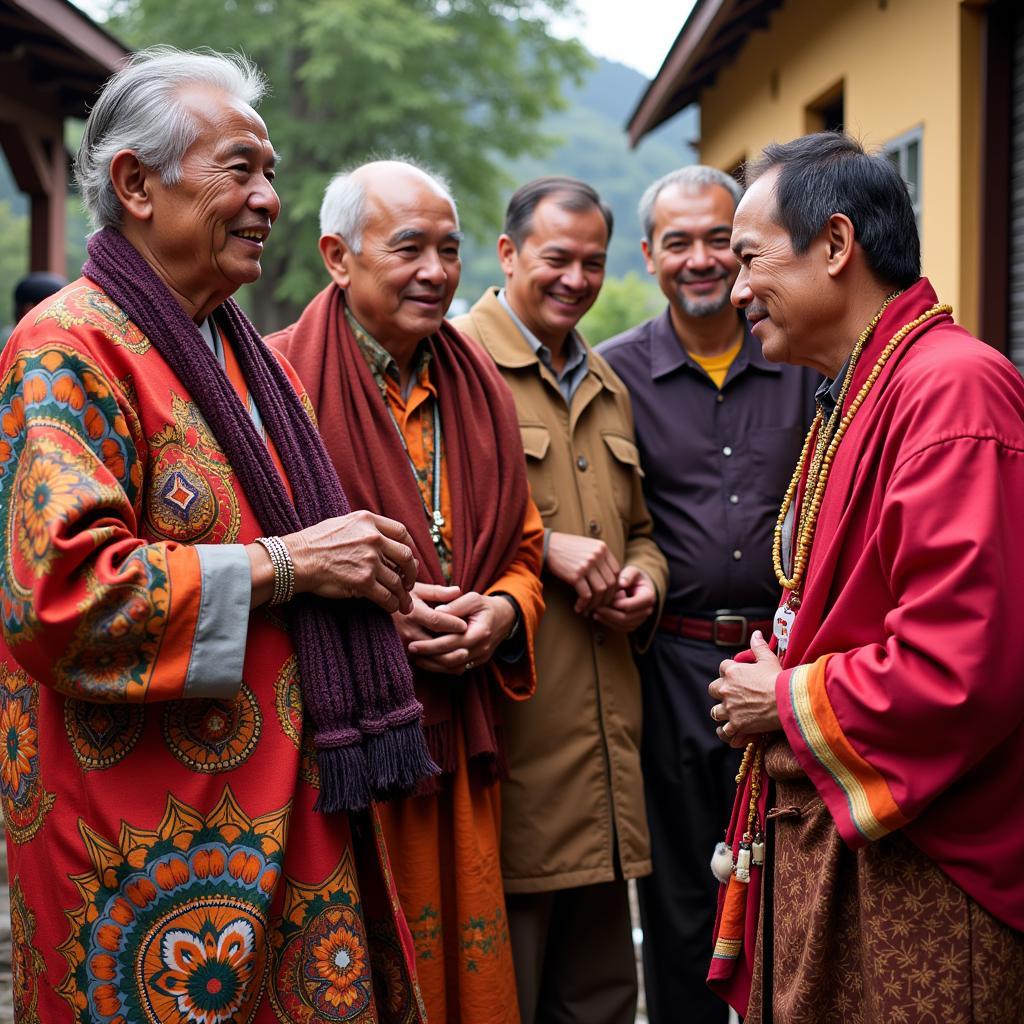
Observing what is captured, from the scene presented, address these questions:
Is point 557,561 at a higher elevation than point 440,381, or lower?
lower

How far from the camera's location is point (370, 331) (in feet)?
9.91

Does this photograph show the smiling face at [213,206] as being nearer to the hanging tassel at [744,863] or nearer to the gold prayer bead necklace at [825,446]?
the gold prayer bead necklace at [825,446]

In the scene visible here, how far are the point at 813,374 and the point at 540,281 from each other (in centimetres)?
87

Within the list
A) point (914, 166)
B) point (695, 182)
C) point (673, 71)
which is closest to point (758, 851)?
point (695, 182)

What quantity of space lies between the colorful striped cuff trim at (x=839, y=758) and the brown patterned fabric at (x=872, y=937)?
0.34ft

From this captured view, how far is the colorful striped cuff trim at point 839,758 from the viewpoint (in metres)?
1.94

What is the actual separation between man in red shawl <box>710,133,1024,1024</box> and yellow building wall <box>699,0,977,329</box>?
1.60 meters

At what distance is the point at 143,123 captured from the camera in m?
2.15

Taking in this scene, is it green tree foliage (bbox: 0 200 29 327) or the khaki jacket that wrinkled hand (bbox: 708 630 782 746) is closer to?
the khaki jacket

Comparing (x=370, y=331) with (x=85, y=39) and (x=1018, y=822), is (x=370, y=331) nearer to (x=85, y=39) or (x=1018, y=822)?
(x=1018, y=822)

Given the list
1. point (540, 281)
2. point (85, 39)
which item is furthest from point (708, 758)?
point (85, 39)

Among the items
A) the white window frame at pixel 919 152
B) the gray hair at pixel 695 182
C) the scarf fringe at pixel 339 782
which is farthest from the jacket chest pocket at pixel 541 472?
the white window frame at pixel 919 152

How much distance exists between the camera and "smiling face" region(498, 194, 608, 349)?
352cm

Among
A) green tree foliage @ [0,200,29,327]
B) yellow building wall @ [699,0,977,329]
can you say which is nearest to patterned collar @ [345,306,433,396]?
yellow building wall @ [699,0,977,329]
